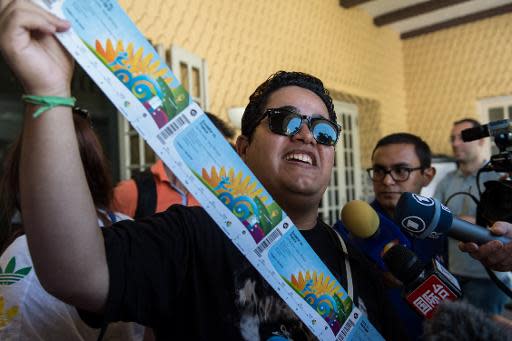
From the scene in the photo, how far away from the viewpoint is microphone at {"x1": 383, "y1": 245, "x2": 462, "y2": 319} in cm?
79

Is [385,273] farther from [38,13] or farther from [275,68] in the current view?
[275,68]

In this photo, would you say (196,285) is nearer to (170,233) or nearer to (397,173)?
(170,233)

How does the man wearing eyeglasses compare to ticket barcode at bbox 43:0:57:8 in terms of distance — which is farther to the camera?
the man wearing eyeglasses

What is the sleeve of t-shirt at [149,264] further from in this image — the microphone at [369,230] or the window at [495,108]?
the window at [495,108]

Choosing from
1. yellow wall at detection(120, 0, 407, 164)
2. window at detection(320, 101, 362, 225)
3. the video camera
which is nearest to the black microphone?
the video camera

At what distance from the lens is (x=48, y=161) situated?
1.70ft

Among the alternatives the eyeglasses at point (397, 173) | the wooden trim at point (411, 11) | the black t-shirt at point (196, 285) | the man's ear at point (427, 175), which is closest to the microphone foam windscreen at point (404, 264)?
the black t-shirt at point (196, 285)

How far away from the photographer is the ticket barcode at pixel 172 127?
1.95 feet

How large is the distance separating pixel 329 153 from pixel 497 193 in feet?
1.51

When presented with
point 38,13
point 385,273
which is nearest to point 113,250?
point 38,13

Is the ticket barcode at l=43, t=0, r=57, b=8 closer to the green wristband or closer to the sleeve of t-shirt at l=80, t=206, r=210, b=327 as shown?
the green wristband

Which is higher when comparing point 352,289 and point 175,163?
point 175,163

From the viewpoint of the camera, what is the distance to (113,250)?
629 millimetres

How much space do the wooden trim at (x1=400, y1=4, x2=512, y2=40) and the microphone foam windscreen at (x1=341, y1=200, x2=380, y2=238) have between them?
208 inches
